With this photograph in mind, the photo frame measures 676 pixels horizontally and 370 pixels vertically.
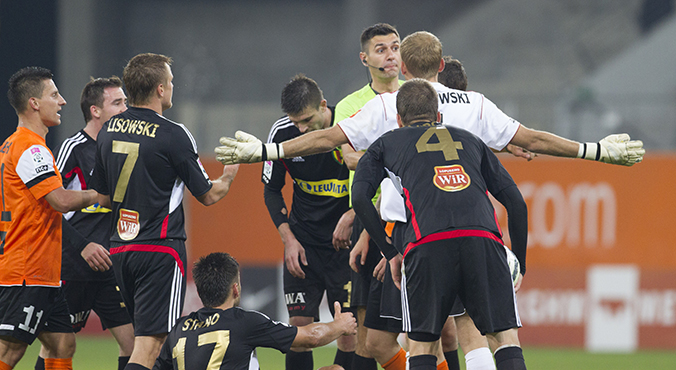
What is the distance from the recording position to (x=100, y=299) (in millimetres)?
6082

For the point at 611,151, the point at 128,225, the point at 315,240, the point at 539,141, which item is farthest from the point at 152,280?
the point at 611,151

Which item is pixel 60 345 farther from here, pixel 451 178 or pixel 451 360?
pixel 451 178

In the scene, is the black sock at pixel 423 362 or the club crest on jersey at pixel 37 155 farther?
the club crest on jersey at pixel 37 155

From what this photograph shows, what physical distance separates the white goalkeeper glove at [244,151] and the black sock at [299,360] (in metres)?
1.81

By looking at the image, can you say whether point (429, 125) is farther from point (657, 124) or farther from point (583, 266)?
point (657, 124)

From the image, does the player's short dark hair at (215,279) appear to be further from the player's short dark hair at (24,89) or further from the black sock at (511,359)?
the player's short dark hair at (24,89)

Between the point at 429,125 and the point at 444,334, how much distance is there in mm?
2017

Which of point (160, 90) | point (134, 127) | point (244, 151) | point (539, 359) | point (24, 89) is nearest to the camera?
point (244, 151)

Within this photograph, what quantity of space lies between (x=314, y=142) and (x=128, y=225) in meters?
1.28

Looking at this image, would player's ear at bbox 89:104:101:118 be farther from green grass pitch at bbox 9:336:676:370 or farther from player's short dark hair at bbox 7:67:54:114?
green grass pitch at bbox 9:336:676:370

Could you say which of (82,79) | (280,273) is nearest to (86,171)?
(280,273)

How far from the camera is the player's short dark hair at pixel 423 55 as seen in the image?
5.18 metres

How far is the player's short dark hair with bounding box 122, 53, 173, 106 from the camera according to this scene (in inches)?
197

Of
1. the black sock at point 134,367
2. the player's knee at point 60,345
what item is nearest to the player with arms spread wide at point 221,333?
the black sock at point 134,367
